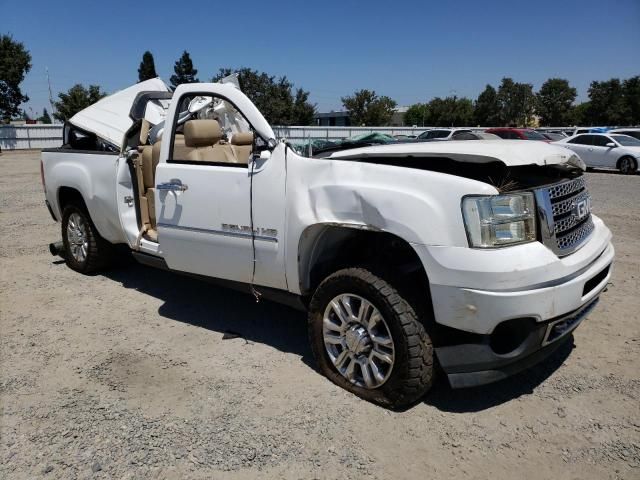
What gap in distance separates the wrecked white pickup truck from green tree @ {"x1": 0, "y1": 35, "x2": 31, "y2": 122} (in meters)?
47.1

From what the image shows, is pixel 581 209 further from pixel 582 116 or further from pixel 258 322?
pixel 582 116

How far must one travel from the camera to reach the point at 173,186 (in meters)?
3.95

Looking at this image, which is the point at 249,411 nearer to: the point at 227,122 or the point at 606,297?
the point at 227,122

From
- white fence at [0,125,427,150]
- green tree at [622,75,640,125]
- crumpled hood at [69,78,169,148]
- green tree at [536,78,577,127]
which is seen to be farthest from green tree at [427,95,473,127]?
crumpled hood at [69,78,169,148]

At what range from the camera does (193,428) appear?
2.91 metres

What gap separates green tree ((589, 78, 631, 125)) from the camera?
187ft

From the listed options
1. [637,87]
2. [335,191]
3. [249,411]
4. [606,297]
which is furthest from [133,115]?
[637,87]

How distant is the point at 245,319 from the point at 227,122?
2159 mm

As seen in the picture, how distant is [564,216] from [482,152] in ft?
2.16

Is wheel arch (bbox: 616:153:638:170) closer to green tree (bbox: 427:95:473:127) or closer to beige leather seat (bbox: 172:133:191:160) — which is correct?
beige leather seat (bbox: 172:133:191:160)

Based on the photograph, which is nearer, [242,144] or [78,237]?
[242,144]

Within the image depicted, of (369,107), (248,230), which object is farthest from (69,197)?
(369,107)

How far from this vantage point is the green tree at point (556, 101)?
62.8 m

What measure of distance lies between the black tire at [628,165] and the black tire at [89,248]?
17.9 metres
